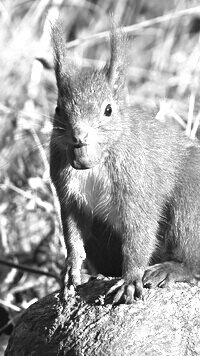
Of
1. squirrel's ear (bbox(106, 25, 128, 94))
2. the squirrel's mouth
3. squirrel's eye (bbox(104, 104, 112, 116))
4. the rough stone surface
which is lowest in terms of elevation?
the rough stone surface

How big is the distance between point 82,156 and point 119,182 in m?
0.34

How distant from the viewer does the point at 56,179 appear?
3.95m

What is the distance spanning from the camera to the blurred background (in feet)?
19.2

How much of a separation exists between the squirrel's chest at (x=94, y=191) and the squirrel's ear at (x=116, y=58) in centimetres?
40

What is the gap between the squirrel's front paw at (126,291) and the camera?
136 inches

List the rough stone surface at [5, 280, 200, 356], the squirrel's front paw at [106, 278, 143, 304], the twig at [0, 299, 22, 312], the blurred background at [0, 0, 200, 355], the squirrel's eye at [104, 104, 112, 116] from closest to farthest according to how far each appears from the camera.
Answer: the rough stone surface at [5, 280, 200, 356], the squirrel's front paw at [106, 278, 143, 304], the squirrel's eye at [104, 104, 112, 116], the twig at [0, 299, 22, 312], the blurred background at [0, 0, 200, 355]

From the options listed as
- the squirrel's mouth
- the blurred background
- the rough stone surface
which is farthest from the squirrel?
the blurred background

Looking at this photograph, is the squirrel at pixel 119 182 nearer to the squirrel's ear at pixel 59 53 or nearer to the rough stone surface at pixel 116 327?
the squirrel's ear at pixel 59 53

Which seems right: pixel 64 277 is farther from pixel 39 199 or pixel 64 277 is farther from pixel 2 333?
pixel 39 199

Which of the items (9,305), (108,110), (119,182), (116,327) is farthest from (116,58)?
(9,305)

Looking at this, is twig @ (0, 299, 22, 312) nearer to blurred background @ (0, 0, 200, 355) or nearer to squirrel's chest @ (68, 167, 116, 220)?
blurred background @ (0, 0, 200, 355)

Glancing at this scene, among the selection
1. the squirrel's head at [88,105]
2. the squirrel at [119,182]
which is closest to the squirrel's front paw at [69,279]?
the squirrel at [119,182]

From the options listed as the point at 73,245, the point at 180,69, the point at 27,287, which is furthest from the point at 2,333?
the point at 180,69

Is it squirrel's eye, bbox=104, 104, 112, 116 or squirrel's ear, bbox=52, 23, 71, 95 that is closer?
squirrel's eye, bbox=104, 104, 112, 116
